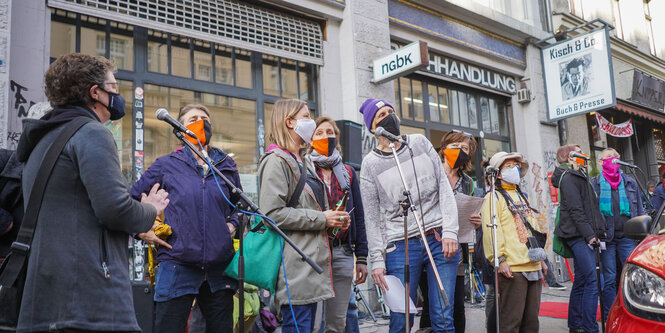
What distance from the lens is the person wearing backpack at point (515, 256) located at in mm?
4344

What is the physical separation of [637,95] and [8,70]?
14690 millimetres

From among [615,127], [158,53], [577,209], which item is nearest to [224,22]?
[158,53]

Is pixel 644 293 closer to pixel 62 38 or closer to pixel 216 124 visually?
pixel 216 124

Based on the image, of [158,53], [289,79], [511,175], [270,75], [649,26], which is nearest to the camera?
[511,175]

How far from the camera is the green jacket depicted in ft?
9.82

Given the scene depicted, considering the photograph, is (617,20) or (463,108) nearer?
(463,108)

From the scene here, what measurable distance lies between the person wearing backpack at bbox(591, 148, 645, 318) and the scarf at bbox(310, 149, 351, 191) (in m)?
3.74

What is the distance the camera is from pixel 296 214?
3.05 m

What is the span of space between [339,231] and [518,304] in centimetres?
185

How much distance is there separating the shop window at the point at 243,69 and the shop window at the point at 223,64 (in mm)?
107

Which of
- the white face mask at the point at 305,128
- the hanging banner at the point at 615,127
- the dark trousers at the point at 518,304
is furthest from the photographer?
the hanging banner at the point at 615,127

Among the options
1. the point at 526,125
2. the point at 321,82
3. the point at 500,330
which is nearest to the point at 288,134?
the point at 500,330

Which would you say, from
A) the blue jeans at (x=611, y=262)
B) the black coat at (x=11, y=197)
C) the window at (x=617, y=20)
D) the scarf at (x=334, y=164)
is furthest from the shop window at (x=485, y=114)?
the black coat at (x=11, y=197)

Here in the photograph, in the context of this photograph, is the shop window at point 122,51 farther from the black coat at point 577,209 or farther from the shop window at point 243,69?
the black coat at point 577,209
